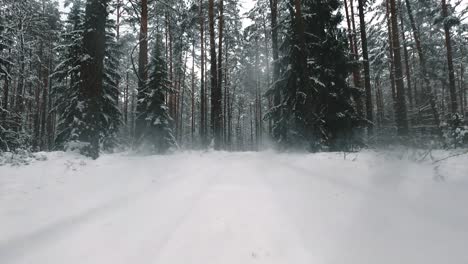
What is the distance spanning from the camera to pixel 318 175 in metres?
4.98

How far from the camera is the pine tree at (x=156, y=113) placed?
44.8ft

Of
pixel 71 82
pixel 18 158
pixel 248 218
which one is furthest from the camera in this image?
pixel 71 82

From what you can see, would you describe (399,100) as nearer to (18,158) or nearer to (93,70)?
(93,70)

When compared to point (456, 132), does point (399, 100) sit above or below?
above

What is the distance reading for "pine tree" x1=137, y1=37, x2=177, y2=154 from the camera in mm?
13647

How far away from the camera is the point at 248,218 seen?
110 inches

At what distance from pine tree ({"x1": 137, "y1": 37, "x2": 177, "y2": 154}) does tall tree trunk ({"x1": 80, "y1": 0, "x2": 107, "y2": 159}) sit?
4.79 metres

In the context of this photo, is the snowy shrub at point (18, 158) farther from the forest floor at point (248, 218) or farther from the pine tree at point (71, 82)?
the forest floor at point (248, 218)

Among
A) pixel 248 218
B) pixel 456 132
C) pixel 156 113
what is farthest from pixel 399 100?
pixel 156 113

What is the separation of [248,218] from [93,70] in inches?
298

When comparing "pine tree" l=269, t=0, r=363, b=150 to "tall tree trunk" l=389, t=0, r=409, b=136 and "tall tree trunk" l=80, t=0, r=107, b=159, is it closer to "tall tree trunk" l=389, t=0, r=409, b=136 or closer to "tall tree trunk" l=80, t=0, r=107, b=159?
"tall tree trunk" l=389, t=0, r=409, b=136

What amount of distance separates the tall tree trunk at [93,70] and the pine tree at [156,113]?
479 cm

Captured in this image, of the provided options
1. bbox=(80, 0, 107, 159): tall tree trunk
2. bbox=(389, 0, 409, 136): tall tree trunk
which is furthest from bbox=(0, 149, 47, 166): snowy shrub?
bbox=(389, 0, 409, 136): tall tree trunk

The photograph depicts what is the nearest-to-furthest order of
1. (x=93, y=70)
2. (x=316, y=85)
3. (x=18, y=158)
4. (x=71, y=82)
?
(x=18, y=158) < (x=93, y=70) < (x=316, y=85) < (x=71, y=82)
